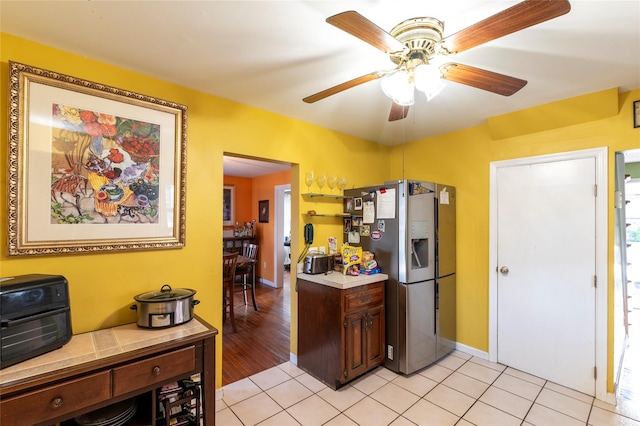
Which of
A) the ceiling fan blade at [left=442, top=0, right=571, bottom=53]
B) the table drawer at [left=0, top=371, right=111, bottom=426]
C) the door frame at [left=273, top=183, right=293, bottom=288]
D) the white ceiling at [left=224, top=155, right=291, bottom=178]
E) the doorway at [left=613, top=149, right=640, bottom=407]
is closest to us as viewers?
the ceiling fan blade at [left=442, top=0, right=571, bottom=53]

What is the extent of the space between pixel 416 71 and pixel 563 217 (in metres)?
2.13

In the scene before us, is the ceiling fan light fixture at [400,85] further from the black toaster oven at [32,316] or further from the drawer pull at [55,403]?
the drawer pull at [55,403]

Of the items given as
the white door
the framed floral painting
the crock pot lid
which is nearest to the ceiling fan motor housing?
the framed floral painting

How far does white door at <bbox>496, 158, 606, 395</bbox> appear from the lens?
91.4 inches

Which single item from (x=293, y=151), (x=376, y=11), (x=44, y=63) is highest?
(x=376, y=11)

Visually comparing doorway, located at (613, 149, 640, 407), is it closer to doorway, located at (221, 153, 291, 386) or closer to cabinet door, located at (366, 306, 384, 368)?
cabinet door, located at (366, 306, 384, 368)

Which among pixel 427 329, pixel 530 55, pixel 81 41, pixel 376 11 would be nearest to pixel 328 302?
pixel 427 329

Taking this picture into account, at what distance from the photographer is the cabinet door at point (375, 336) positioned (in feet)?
8.27

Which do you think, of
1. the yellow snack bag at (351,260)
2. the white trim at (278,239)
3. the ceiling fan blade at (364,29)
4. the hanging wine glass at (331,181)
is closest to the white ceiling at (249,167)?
the white trim at (278,239)

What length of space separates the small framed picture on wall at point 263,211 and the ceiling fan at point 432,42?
4.45 metres

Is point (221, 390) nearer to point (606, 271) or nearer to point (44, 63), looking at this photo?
point (44, 63)

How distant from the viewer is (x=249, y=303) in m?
4.76

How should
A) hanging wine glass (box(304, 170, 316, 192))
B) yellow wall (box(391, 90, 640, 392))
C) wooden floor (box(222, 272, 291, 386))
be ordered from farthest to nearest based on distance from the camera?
hanging wine glass (box(304, 170, 316, 192)) → wooden floor (box(222, 272, 291, 386)) → yellow wall (box(391, 90, 640, 392))

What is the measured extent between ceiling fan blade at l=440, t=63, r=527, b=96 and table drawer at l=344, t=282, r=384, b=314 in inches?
67.7
